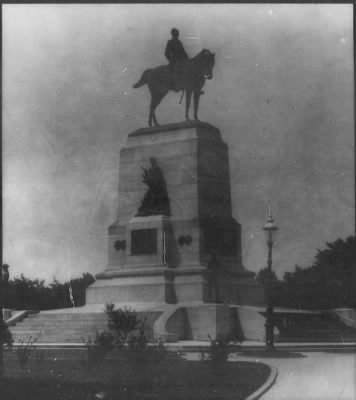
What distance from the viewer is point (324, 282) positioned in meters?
29.8

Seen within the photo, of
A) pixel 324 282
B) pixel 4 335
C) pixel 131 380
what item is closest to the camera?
pixel 131 380

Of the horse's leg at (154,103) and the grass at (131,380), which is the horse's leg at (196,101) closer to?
the horse's leg at (154,103)

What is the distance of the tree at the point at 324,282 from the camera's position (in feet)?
94.4

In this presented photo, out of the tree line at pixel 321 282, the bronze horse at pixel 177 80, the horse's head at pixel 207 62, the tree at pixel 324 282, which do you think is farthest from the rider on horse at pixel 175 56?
the tree at pixel 324 282

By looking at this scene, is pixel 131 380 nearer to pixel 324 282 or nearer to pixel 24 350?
pixel 24 350

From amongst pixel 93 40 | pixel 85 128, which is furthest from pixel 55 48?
pixel 85 128

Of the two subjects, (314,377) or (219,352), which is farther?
(219,352)

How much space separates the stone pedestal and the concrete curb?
407 inches

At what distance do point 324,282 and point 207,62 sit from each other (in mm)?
9248

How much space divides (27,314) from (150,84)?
30.4 feet

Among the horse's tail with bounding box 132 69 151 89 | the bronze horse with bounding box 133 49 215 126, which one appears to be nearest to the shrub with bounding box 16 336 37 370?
the horse's tail with bounding box 132 69 151 89

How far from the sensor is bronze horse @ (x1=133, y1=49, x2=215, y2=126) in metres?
28.2

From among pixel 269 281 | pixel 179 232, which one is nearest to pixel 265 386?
pixel 269 281

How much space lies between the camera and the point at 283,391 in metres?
17.9
